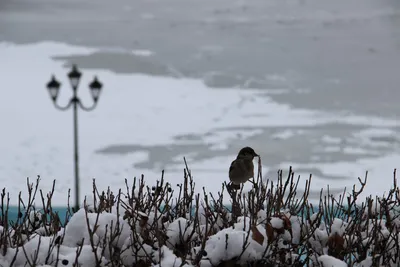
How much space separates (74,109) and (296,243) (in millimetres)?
19289

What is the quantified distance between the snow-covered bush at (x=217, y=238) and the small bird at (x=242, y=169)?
341 cm

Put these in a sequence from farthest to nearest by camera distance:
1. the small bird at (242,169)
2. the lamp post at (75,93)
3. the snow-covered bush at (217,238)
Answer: the lamp post at (75,93), the small bird at (242,169), the snow-covered bush at (217,238)

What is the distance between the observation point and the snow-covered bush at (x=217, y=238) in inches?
187

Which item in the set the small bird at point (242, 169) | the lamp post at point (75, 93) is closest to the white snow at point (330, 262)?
the small bird at point (242, 169)

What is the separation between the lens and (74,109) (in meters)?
23.8

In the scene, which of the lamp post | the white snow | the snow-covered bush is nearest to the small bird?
the snow-covered bush

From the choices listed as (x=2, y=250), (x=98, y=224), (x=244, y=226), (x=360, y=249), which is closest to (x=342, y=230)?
(x=360, y=249)

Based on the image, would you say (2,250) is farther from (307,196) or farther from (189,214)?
(307,196)

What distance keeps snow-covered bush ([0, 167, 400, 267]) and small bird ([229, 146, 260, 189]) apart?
3406 mm

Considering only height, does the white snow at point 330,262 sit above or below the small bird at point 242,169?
below

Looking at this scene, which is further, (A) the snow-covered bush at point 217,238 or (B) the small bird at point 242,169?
(B) the small bird at point 242,169

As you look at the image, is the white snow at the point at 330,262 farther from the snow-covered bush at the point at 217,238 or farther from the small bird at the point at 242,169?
the small bird at the point at 242,169

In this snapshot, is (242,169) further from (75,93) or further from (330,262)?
(75,93)

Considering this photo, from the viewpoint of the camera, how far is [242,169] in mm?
9492
